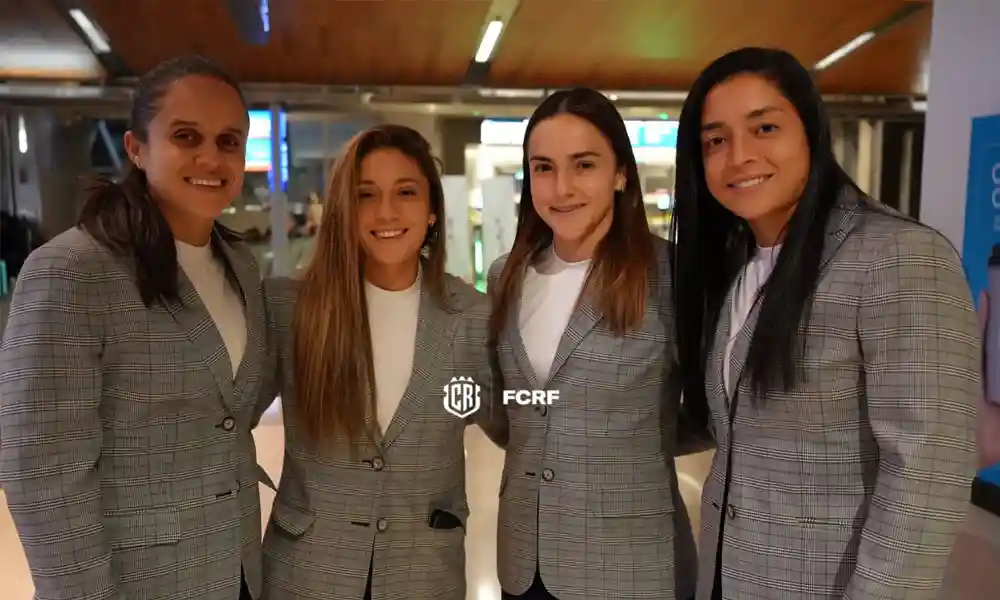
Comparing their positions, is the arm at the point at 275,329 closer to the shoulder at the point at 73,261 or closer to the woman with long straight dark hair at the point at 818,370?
the shoulder at the point at 73,261

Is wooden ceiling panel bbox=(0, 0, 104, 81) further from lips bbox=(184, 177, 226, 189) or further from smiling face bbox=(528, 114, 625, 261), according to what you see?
smiling face bbox=(528, 114, 625, 261)

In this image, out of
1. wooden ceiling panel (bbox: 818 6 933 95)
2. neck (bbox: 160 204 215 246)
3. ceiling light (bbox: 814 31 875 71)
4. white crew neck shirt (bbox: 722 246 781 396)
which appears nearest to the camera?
white crew neck shirt (bbox: 722 246 781 396)

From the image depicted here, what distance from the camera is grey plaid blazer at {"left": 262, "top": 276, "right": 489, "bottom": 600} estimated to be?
145 cm

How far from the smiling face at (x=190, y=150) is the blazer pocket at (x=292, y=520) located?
24.4 inches

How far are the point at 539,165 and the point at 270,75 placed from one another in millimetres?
2224

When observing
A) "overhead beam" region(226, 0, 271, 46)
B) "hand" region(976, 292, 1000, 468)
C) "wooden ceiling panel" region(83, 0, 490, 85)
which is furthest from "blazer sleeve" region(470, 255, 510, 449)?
"overhead beam" region(226, 0, 271, 46)

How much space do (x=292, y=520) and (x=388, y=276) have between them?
1.81 ft

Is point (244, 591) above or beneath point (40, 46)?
beneath

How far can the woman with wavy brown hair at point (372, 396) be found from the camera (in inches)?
57.6

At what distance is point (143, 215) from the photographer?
1285mm

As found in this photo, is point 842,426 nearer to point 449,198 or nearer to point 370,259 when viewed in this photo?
point 370,259

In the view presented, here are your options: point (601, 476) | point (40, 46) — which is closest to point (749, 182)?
point (601, 476)

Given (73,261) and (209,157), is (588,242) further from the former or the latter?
(73,261)

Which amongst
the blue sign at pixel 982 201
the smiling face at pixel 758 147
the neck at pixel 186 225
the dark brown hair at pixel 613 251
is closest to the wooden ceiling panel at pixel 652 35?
the blue sign at pixel 982 201
